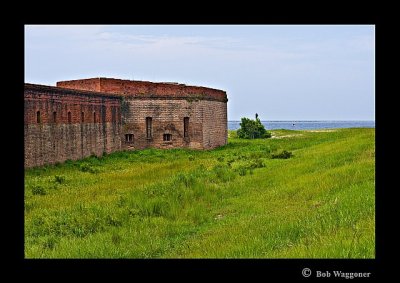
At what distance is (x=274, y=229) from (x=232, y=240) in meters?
0.83

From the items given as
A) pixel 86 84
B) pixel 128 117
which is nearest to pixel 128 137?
pixel 128 117

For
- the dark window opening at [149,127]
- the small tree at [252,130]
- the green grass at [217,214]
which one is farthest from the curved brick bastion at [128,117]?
the small tree at [252,130]

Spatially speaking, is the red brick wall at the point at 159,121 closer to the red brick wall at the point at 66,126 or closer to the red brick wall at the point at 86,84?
the red brick wall at the point at 66,126

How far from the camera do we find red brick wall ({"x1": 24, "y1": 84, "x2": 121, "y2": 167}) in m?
18.6

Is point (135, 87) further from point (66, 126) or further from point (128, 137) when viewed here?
point (66, 126)

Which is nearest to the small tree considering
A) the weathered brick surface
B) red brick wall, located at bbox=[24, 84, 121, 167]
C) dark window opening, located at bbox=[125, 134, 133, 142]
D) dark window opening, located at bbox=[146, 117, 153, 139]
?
the weathered brick surface

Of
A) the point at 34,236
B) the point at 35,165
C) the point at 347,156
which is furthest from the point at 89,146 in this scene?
the point at 34,236

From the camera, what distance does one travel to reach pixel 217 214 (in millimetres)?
10062

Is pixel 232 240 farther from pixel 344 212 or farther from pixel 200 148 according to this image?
pixel 200 148

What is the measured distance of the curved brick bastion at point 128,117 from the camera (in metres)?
21.5
